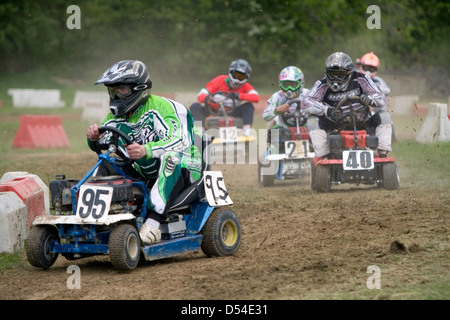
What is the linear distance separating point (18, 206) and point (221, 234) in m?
2.35

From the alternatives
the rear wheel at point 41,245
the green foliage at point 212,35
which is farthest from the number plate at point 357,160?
the green foliage at point 212,35

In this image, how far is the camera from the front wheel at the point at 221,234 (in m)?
7.62

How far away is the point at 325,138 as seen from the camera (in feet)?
40.5

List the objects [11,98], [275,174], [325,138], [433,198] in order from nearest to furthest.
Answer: [433,198] → [325,138] → [275,174] → [11,98]

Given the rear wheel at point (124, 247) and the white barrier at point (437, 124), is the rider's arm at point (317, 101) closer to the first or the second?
the white barrier at point (437, 124)

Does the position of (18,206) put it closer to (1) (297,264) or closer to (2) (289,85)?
(1) (297,264)

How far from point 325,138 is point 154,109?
17.2 feet

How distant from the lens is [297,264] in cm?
693

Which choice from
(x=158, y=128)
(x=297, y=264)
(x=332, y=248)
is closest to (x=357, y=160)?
(x=332, y=248)

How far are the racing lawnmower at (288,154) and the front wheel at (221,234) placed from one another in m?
5.53

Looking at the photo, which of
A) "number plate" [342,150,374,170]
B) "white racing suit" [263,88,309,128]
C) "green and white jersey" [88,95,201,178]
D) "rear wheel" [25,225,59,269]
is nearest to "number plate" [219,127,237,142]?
"white racing suit" [263,88,309,128]

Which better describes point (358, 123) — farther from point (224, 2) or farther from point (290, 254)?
point (224, 2)
